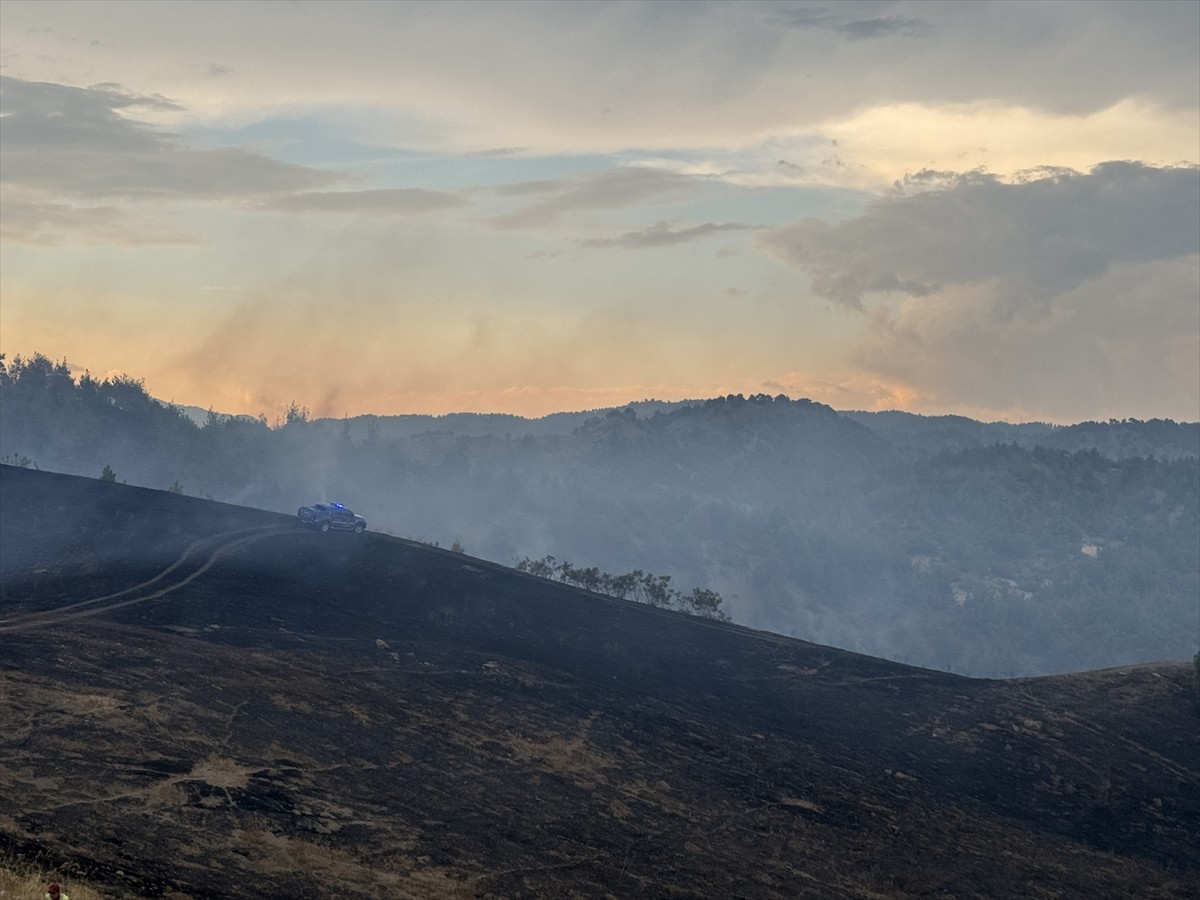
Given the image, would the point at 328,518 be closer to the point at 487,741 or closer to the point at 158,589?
the point at 158,589

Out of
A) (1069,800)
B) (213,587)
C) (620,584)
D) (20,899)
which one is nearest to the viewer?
(20,899)

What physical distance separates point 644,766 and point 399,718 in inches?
460

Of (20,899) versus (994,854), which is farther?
(994,854)

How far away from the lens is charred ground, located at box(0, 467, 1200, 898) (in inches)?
1540

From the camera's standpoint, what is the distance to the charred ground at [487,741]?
39125mm

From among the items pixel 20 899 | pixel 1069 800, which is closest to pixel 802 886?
pixel 1069 800

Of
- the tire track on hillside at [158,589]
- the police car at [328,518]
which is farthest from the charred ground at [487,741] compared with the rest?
the police car at [328,518]

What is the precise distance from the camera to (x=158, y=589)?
66188 millimetres

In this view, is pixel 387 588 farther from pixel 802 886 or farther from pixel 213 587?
pixel 802 886

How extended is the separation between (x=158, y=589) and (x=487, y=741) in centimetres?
2454

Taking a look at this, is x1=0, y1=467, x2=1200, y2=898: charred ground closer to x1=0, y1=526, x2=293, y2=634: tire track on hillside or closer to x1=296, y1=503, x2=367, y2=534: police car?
x1=0, y1=526, x2=293, y2=634: tire track on hillside

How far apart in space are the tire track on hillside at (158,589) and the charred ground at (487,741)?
1.03 ft

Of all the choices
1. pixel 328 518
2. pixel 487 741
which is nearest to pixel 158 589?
pixel 328 518

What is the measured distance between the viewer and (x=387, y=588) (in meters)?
75.9
